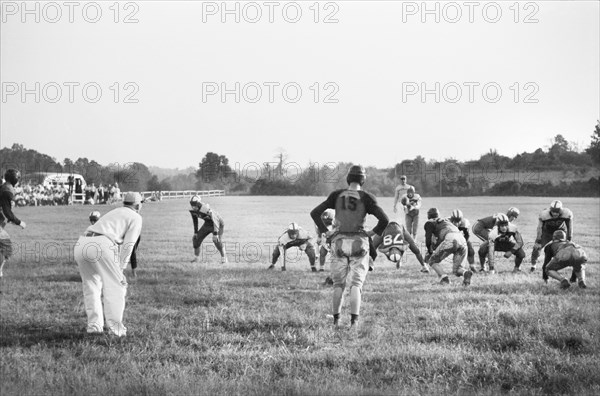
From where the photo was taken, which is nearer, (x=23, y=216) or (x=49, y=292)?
(x=49, y=292)

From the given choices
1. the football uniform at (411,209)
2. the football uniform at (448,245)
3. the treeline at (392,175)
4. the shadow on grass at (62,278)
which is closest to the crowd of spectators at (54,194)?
the treeline at (392,175)

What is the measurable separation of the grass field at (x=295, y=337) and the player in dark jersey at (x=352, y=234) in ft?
1.97

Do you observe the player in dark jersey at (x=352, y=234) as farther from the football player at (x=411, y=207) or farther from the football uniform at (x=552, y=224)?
the football player at (x=411, y=207)

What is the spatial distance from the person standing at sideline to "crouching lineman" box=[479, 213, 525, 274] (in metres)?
9.95

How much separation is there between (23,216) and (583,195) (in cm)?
2435

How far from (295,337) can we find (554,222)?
9079mm

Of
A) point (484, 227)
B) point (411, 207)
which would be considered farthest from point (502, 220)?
point (411, 207)

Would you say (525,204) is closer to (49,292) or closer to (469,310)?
(469,310)

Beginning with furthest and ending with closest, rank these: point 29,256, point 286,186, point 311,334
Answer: point 286,186 → point 29,256 → point 311,334

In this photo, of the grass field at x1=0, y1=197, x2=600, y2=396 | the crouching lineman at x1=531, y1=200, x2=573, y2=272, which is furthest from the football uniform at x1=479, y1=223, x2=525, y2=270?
the grass field at x1=0, y1=197, x2=600, y2=396

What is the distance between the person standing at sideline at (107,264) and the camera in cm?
743

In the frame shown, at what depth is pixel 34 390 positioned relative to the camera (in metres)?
5.36

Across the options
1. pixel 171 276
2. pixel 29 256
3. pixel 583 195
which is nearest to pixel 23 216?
pixel 29 256

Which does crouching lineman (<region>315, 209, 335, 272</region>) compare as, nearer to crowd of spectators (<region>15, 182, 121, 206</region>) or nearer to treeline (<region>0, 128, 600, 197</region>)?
treeline (<region>0, 128, 600, 197</region>)
